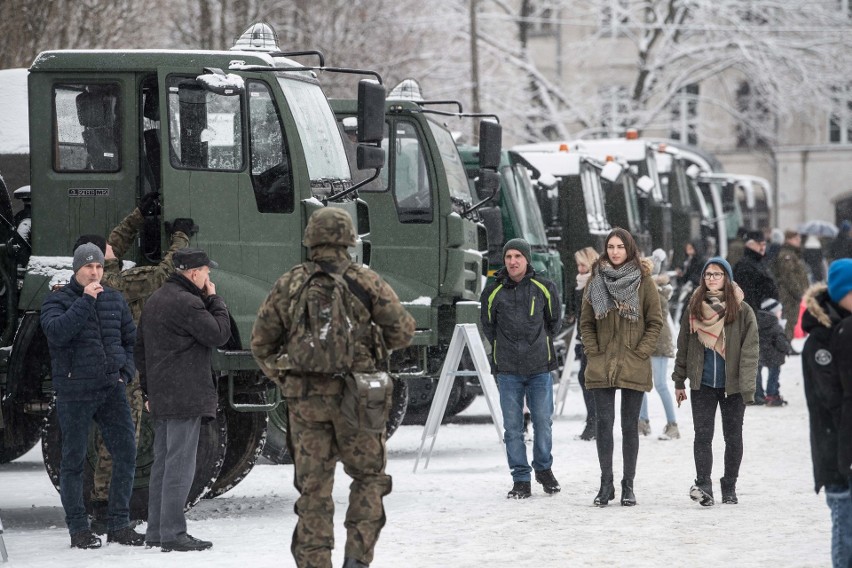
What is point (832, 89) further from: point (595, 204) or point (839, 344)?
point (839, 344)

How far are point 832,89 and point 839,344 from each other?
1787 inches

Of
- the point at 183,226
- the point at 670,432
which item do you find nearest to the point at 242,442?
the point at 183,226

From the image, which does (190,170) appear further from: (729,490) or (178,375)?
(729,490)

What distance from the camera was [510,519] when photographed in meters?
10.7

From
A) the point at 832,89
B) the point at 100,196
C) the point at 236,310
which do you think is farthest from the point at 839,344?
the point at 832,89

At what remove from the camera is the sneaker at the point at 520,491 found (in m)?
11.8

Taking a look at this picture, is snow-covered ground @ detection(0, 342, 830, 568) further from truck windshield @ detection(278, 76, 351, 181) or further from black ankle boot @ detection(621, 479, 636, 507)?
truck windshield @ detection(278, 76, 351, 181)

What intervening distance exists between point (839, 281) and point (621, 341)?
408cm

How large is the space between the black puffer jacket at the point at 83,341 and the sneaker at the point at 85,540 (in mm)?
788

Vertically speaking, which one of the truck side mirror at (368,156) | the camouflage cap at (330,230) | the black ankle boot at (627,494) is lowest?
the black ankle boot at (627,494)

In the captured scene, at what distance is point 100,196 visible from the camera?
11297 mm

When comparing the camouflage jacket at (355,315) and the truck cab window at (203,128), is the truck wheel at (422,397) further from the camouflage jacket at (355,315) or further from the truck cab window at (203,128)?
the camouflage jacket at (355,315)

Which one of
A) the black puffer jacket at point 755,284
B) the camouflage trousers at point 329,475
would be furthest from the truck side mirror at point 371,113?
the black puffer jacket at point 755,284

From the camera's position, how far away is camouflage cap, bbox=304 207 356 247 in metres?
7.80
